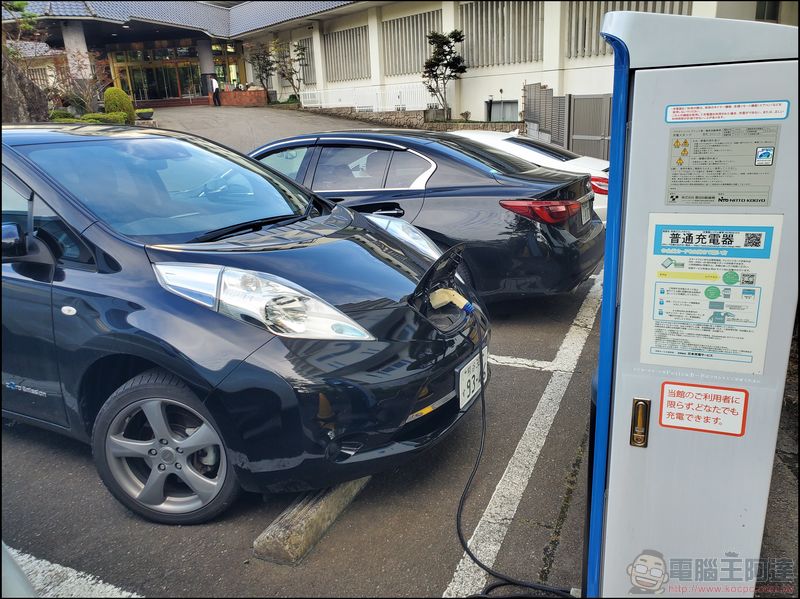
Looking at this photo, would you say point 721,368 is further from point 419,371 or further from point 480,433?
point 480,433

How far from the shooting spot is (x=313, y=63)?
2534 centimetres

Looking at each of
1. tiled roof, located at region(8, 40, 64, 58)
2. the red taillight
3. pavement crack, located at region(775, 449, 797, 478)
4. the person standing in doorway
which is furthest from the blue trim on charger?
the person standing in doorway

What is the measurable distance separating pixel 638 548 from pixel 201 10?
30.9 m

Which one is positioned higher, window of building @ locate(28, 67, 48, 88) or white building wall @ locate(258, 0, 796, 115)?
white building wall @ locate(258, 0, 796, 115)

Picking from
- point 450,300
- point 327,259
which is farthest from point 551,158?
point 327,259

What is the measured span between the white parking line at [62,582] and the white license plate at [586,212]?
11.8 ft

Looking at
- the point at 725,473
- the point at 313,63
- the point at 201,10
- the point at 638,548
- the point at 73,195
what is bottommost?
the point at 638,548

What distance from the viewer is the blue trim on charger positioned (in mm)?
1448

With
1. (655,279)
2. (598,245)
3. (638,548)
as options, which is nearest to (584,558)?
(638,548)

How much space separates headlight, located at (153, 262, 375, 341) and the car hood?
0.15ft

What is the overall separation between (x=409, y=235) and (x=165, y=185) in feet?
4.22

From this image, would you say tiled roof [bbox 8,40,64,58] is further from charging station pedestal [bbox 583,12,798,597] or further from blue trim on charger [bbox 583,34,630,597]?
charging station pedestal [bbox 583,12,798,597]

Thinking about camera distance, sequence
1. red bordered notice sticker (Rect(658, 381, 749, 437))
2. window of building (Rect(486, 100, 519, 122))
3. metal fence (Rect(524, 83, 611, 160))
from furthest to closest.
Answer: window of building (Rect(486, 100, 519, 122)), metal fence (Rect(524, 83, 611, 160)), red bordered notice sticker (Rect(658, 381, 749, 437))

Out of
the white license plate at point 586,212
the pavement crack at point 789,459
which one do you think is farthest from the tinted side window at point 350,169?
the pavement crack at point 789,459
